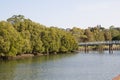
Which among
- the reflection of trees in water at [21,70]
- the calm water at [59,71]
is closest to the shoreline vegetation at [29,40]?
the reflection of trees in water at [21,70]

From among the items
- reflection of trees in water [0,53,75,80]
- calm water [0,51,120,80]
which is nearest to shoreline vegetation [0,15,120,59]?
reflection of trees in water [0,53,75,80]

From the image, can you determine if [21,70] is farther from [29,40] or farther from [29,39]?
[29,39]

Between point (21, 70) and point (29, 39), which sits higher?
point (29, 39)

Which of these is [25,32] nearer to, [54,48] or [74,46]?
[54,48]

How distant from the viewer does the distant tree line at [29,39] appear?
99375mm

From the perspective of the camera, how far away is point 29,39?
391ft

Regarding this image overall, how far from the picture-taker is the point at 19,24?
4929 inches

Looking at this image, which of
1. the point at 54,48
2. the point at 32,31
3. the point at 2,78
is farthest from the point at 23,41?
the point at 2,78

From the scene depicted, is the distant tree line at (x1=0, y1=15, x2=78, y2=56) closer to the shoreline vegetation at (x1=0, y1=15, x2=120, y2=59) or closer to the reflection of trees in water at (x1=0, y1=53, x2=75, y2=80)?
the shoreline vegetation at (x1=0, y1=15, x2=120, y2=59)

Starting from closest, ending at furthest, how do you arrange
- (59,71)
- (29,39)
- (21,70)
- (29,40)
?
(59,71)
(21,70)
(29,40)
(29,39)

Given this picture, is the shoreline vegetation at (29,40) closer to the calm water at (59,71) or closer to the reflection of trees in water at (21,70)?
the reflection of trees in water at (21,70)

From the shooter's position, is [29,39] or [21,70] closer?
[21,70]

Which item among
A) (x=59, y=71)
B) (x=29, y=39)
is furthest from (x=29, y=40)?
(x=59, y=71)

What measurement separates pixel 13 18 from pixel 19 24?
78.8 ft
